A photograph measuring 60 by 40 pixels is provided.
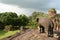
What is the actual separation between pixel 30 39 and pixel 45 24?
1.81 ft

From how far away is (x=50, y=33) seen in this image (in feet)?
11.2

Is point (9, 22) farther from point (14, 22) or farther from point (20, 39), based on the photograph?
point (20, 39)

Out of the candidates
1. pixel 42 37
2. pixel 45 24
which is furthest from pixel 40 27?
pixel 42 37

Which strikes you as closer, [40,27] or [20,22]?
[40,27]

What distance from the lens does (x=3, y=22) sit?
47.1 meters

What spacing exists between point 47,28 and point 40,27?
1.41 ft

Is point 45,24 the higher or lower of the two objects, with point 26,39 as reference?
higher

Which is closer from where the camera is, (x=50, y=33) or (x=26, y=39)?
(x=26, y=39)

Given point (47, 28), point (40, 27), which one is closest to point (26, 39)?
point (47, 28)

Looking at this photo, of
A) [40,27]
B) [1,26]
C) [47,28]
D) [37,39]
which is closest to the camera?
[37,39]

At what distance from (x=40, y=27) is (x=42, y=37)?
2.27ft

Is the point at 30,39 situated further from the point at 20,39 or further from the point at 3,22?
the point at 3,22

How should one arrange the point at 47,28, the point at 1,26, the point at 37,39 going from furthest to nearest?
the point at 1,26 → the point at 47,28 → the point at 37,39

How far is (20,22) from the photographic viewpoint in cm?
4766
